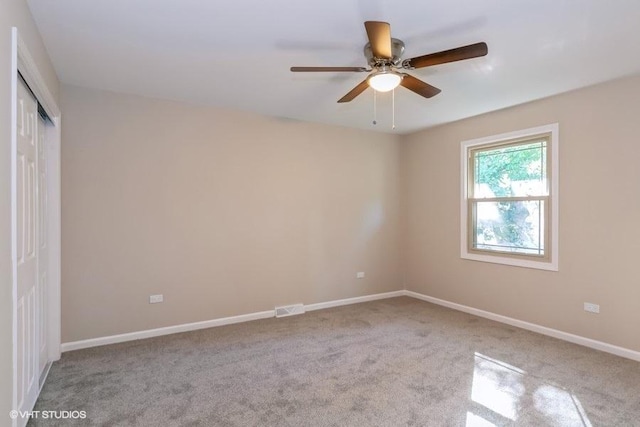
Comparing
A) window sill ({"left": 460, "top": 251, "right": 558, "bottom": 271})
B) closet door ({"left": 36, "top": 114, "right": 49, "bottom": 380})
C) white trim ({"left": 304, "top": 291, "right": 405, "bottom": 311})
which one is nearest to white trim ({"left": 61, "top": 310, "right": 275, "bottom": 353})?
closet door ({"left": 36, "top": 114, "right": 49, "bottom": 380})

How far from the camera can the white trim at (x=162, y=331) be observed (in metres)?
3.33

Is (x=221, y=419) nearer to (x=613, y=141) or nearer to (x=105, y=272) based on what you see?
(x=105, y=272)

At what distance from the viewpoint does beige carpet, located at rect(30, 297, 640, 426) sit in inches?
88.3

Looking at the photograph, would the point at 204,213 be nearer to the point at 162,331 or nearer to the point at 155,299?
the point at 155,299

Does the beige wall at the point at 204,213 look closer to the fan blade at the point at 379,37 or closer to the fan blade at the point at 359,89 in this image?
the fan blade at the point at 359,89

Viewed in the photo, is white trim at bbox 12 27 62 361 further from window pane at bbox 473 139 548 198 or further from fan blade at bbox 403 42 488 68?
window pane at bbox 473 139 548 198

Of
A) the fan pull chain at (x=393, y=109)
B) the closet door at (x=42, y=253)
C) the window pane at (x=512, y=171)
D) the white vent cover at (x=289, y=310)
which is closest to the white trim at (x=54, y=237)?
the closet door at (x=42, y=253)

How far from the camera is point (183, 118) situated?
384 centimetres

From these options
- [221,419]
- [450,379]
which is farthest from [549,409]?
[221,419]

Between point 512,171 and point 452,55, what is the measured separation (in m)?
2.59

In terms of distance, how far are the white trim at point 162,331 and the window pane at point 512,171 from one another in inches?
128

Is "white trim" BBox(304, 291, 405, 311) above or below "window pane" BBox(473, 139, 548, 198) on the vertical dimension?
below

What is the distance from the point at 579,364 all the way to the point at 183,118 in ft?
15.1

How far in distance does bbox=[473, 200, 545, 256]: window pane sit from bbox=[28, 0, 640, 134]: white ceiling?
1265 mm
